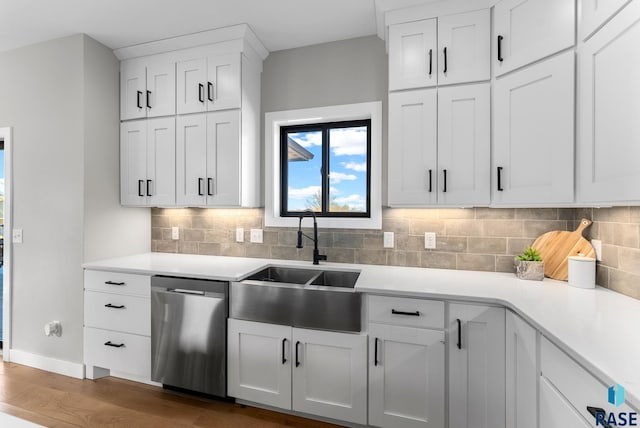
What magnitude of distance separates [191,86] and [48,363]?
103 inches

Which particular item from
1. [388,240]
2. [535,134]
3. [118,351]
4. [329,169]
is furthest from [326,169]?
[118,351]

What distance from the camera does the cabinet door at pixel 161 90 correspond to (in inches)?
104

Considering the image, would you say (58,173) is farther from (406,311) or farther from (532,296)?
(532,296)

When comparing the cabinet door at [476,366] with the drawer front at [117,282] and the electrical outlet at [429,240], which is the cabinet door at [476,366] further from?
the drawer front at [117,282]

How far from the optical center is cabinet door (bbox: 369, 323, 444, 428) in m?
1.71

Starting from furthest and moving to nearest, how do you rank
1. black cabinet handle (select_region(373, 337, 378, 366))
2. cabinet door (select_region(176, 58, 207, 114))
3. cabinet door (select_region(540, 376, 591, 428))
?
cabinet door (select_region(176, 58, 207, 114)) → black cabinet handle (select_region(373, 337, 378, 366)) → cabinet door (select_region(540, 376, 591, 428))

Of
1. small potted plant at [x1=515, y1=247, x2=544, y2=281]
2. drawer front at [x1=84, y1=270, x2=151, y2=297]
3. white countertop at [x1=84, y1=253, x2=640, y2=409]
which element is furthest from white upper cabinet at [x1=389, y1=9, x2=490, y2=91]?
drawer front at [x1=84, y1=270, x2=151, y2=297]

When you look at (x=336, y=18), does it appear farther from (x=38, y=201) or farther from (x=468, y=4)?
(x=38, y=201)

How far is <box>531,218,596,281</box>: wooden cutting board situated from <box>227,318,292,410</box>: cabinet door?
1718mm

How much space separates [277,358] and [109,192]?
6.74 feet

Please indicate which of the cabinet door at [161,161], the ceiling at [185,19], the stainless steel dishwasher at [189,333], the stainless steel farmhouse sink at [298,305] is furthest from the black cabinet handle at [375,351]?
the ceiling at [185,19]

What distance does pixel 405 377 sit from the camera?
176 centimetres

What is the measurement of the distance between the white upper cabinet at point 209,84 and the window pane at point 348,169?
88cm

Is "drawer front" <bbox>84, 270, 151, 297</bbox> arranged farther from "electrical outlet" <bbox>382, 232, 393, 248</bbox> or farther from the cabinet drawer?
"electrical outlet" <bbox>382, 232, 393, 248</bbox>
